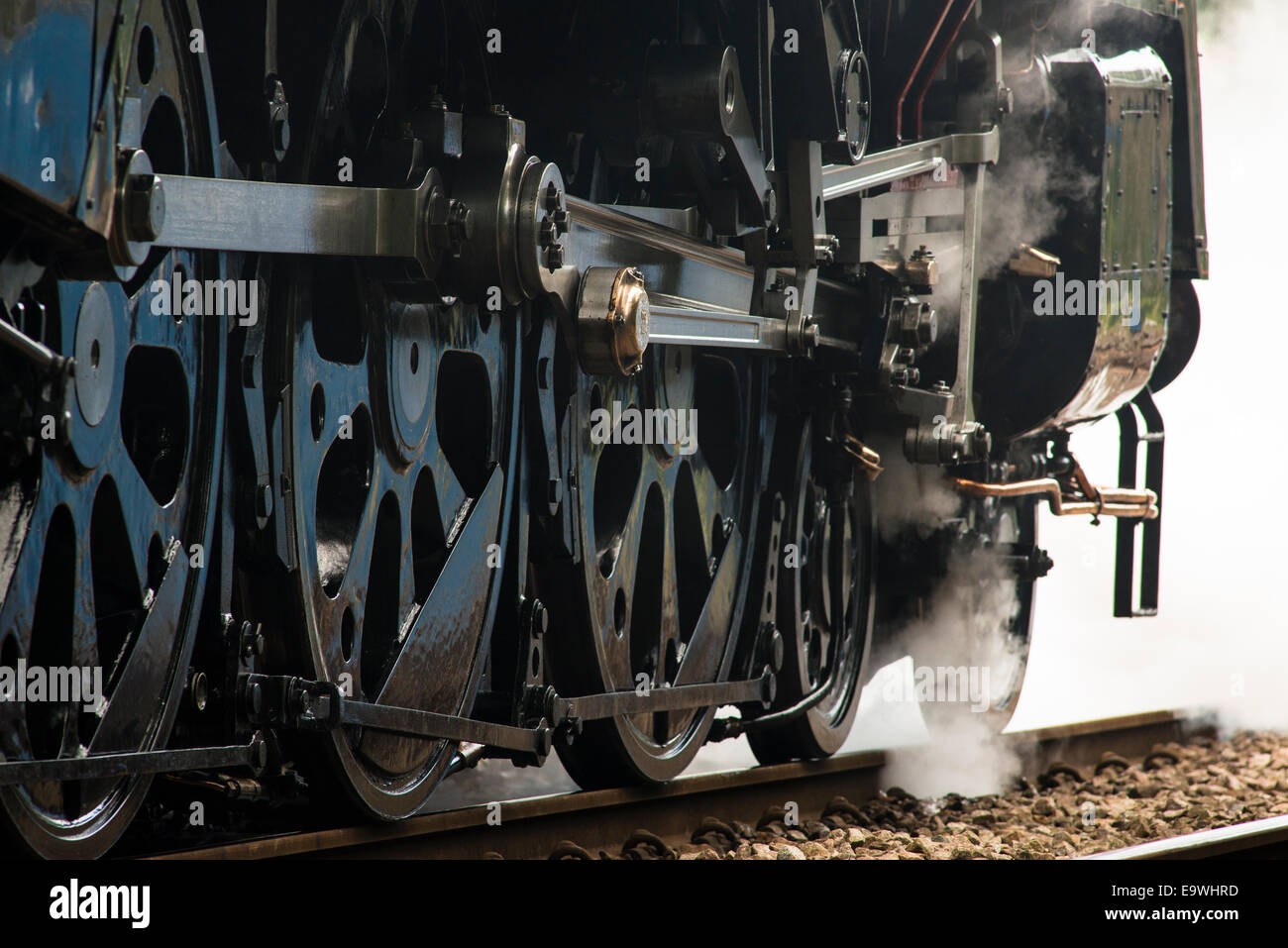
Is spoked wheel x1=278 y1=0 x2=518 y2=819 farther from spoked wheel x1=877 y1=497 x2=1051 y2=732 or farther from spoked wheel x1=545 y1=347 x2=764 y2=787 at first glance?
spoked wheel x1=877 y1=497 x2=1051 y2=732

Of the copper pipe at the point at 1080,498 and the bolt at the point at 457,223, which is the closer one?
the bolt at the point at 457,223

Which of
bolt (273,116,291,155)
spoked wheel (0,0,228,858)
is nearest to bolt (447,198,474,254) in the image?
bolt (273,116,291,155)

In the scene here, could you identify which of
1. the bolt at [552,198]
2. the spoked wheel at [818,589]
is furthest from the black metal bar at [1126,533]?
the bolt at [552,198]

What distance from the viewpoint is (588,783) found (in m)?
4.07

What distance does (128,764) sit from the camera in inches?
87.7

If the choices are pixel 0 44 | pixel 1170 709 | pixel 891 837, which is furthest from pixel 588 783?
pixel 1170 709

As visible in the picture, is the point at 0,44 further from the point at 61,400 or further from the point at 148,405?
the point at 148,405

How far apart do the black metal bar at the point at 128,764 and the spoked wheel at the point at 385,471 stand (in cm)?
25

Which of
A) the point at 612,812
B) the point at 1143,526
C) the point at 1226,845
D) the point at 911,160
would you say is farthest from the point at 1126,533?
the point at 612,812

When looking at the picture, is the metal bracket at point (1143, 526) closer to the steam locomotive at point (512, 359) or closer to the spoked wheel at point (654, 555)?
the steam locomotive at point (512, 359)

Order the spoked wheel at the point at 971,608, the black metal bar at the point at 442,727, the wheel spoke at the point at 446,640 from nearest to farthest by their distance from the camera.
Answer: the black metal bar at the point at 442,727, the wheel spoke at the point at 446,640, the spoked wheel at the point at 971,608

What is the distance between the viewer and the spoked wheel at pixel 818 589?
4848 millimetres

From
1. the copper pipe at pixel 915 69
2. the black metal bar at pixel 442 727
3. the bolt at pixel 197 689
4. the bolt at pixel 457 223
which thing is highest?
the copper pipe at pixel 915 69
